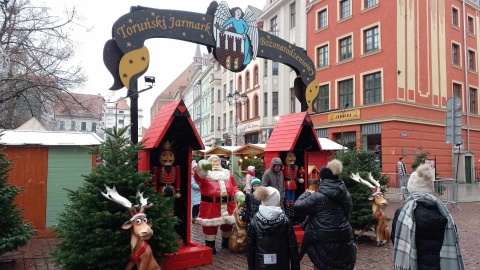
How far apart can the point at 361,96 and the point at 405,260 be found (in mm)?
20119

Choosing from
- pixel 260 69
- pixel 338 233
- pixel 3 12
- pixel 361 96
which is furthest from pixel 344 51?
pixel 338 233

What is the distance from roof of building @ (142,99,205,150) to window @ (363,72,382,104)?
17.6 m

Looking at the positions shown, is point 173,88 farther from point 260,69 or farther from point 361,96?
point 361,96

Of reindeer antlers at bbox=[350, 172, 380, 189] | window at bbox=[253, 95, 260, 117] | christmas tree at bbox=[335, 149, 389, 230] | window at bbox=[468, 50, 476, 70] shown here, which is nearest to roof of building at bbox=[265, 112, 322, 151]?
christmas tree at bbox=[335, 149, 389, 230]

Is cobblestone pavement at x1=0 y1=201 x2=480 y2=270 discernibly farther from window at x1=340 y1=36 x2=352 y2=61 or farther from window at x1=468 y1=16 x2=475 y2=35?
window at x1=468 y1=16 x2=475 y2=35

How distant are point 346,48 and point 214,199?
1994 cm

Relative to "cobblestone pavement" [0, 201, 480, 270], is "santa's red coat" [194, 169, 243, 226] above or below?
above

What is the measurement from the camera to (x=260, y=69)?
3356cm

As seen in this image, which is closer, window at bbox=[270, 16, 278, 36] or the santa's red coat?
the santa's red coat

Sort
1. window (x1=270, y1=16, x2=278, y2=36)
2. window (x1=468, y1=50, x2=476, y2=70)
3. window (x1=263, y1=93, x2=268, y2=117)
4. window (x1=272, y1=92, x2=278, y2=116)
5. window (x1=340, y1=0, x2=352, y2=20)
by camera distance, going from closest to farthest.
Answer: window (x1=340, y1=0, x2=352, y2=20)
window (x1=468, y1=50, x2=476, y2=70)
window (x1=272, y1=92, x2=278, y2=116)
window (x1=270, y1=16, x2=278, y2=36)
window (x1=263, y1=93, x2=268, y2=117)

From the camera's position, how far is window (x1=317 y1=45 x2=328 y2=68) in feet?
85.1

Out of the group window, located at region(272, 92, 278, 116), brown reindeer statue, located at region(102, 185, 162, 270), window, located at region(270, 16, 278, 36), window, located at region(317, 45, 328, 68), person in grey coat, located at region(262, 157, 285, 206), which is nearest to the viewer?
brown reindeer statue, located at region(102, 185, 162, 270)

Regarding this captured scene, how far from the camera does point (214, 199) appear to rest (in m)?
6.93

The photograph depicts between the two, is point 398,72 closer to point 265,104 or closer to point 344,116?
point 344,116
